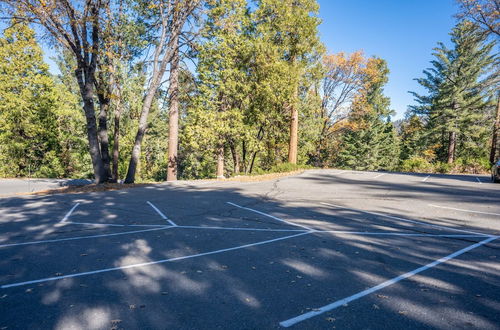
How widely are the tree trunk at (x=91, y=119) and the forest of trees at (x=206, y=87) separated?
6 cm

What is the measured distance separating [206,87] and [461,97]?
3108cm

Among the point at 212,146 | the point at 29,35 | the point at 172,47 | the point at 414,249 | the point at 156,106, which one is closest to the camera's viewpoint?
the point at 414,249

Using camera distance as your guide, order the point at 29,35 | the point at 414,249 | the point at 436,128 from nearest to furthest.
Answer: the point at 414,249
the point at 29,35
the point at 436,128

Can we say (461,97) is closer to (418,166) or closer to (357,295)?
(418,166)

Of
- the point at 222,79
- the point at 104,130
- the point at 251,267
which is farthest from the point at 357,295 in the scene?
the point at 222,79

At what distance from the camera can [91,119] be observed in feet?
47.0

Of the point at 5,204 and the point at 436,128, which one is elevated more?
the point at 436,128

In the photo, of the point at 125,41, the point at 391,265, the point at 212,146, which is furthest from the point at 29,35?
the point at 391,265

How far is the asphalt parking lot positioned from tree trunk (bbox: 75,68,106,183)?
543 centimetres

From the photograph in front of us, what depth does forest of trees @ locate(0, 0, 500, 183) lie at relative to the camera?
15.6m

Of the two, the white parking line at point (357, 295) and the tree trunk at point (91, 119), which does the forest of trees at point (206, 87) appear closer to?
the tree trunk at point (91, 119)

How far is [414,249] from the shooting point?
5.43 meters

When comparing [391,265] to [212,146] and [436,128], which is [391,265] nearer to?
[212,146]

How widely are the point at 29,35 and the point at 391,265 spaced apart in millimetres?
30665
